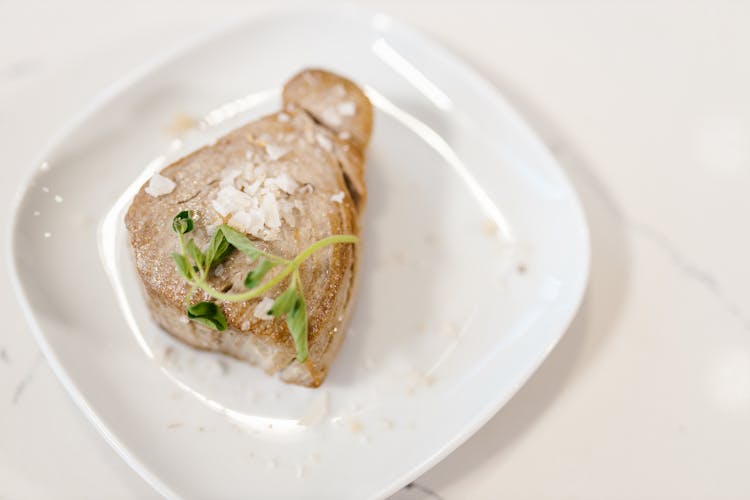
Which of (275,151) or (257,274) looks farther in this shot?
(275,151)

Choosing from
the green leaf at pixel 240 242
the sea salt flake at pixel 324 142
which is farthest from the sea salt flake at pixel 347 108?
the green leaf at pixel 240 242

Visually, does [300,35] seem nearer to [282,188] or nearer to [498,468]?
[282,188]

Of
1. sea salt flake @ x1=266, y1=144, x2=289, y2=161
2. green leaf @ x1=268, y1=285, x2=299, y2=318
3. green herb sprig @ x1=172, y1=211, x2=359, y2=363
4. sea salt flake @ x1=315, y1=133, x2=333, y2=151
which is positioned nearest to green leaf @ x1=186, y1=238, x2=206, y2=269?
green herb sprig @ x1=172, y1=211, x2=359, y2=363

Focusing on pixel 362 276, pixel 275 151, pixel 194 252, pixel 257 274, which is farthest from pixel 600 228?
pixel 194 252

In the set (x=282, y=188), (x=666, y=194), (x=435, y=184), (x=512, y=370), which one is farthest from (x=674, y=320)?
(x=282, y=188)

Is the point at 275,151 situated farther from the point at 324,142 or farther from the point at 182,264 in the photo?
the point at 182,264

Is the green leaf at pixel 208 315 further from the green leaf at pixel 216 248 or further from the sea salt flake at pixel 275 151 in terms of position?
the sea salt flake at pixel 275 151
